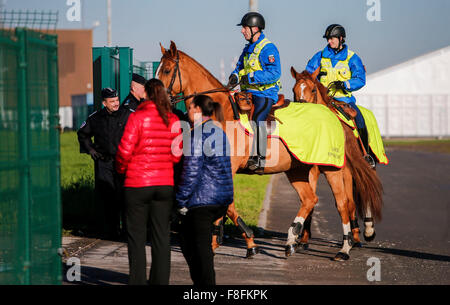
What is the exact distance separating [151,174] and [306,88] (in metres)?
4.50

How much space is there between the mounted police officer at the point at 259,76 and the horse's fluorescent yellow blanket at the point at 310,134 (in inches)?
10.7

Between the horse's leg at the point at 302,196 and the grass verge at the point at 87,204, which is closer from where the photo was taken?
the horse's leg at the point at 302,196

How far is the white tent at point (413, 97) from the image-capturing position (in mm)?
48438

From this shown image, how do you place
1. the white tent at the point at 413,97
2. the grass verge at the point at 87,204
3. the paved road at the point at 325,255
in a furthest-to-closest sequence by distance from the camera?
1. the white tent at the point at 413,97
2. the grass verge at the point at 87,204
3. the paved road at the point at 325,255

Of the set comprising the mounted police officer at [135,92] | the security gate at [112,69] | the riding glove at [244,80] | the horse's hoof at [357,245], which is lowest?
the horse's hoof at [357,245]

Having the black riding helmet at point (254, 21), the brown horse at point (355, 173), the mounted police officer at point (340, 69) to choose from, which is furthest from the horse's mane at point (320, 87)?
the black riding helmet at point (254, 21)

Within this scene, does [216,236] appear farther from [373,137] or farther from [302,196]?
[373,137]

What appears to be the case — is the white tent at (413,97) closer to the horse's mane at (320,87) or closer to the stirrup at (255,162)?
the horse's mane at (320,87)

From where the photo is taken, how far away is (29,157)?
557 cm

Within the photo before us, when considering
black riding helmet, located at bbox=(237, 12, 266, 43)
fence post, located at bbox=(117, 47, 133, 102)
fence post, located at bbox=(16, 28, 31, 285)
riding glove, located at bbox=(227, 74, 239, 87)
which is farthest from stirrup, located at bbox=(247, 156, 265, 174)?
fence post, located at bbox=(16, 28, 31, 285)

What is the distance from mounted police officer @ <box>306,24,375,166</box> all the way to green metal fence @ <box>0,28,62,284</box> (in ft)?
17.7

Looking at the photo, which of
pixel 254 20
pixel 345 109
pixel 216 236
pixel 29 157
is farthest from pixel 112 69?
pixel 29 157

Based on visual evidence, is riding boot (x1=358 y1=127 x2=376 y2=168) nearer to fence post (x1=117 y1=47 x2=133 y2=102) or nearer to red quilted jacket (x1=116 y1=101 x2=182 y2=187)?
fence post (x1=117 y1=47 x2=133 y2=102)
